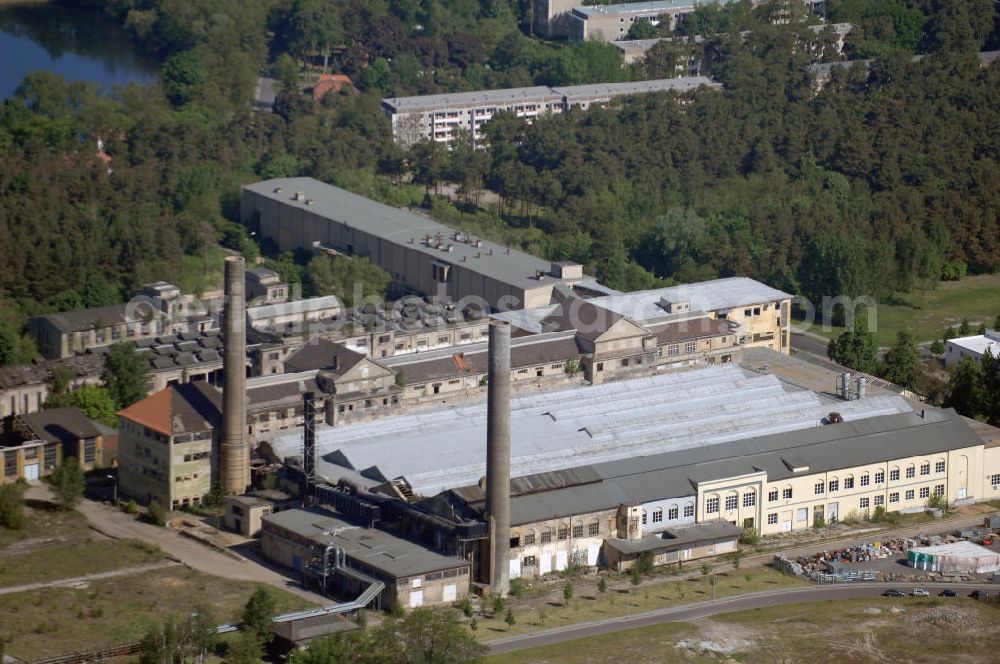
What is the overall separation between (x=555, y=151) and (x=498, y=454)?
4040 cm

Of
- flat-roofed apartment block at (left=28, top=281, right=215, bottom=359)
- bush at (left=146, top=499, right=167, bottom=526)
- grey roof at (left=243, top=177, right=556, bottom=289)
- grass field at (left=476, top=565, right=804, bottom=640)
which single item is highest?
grey roof at (left=243, top=177, right=556, bottom=289)

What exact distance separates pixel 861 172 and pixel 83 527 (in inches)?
1865

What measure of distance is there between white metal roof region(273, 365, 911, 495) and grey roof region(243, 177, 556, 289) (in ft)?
30.9

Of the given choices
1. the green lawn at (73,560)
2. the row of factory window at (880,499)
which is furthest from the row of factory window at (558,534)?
the green lawn at (73,560)

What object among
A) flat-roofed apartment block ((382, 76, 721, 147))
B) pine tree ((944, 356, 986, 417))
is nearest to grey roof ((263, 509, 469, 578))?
pine tree ((944, 356, 986, 417))

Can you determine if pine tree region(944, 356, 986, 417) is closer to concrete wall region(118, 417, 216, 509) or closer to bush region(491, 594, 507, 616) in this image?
bush region(491, 594, 507, 616)

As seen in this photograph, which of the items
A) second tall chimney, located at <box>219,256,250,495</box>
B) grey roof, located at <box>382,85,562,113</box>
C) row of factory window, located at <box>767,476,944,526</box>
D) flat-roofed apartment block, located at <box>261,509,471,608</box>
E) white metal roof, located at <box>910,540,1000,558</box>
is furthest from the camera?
grey roof, located at <box>382,85,562,113</box>

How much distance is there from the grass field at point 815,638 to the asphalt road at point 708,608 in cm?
30

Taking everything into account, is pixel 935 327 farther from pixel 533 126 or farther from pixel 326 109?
pixel 326 109

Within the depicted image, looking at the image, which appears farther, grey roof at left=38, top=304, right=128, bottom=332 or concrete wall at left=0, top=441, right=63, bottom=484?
grey roof at left=38, top=304, right=128, bottom=332

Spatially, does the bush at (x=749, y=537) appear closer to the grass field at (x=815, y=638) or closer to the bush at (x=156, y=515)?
the grass field at (x=815, y=638)

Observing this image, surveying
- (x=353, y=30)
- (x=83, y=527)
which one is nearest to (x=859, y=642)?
(x=83, y=527)

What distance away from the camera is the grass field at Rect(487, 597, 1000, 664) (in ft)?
145

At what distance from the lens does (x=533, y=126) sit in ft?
288
